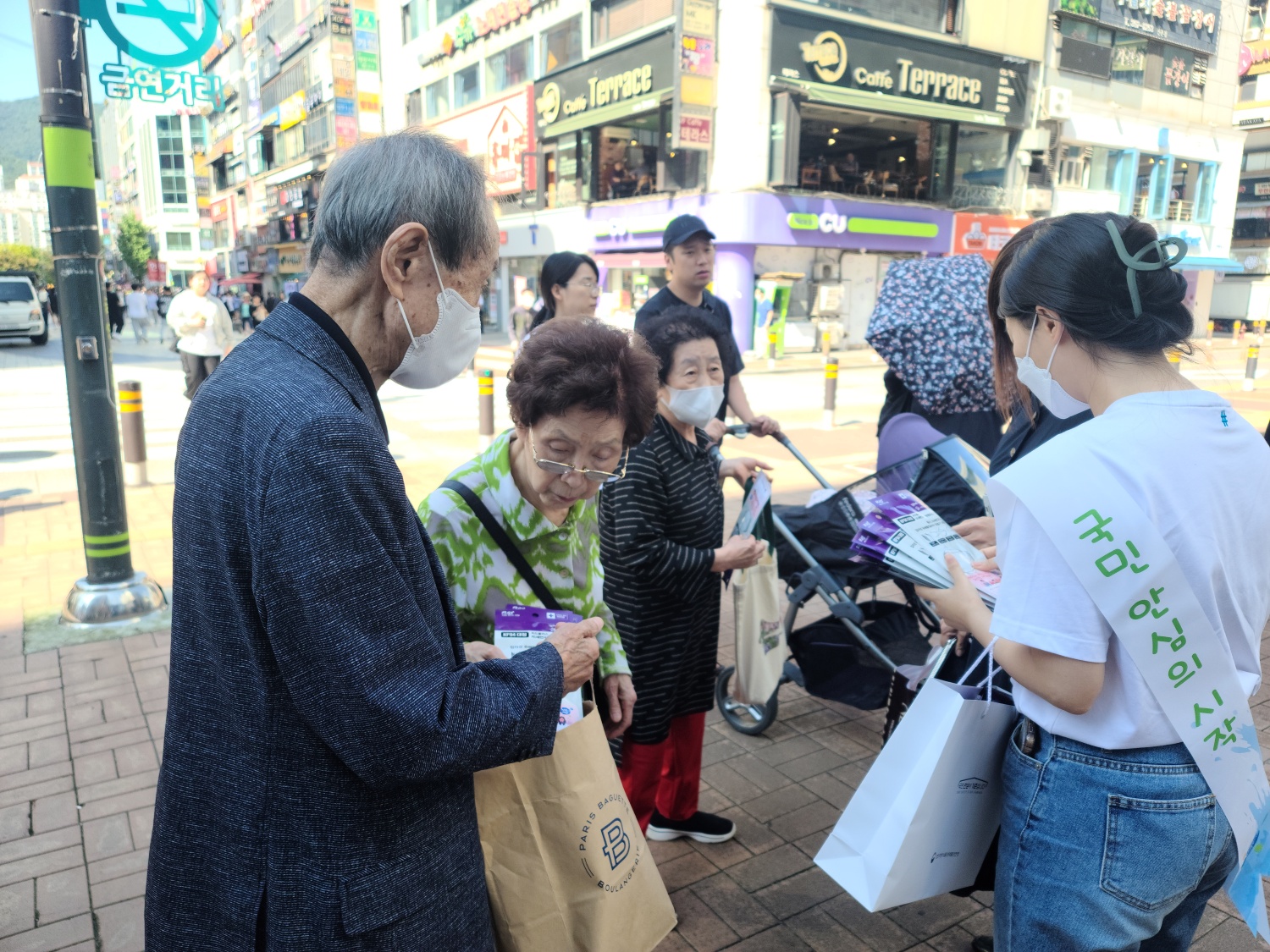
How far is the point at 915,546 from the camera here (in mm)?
1947

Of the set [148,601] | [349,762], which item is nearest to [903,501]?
[349,762]

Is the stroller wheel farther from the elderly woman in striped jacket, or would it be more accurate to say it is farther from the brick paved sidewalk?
the elderly woman in striped jacket

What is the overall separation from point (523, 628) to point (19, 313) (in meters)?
29.1

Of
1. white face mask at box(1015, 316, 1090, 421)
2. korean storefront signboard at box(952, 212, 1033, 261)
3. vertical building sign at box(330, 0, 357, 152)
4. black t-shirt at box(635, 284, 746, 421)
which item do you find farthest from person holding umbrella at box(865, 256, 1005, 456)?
vertical building sign at box(330, 0, 357, 152)

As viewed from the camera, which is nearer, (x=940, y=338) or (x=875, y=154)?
(x=940, y=338)

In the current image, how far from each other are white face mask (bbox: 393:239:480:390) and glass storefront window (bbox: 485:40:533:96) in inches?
1155

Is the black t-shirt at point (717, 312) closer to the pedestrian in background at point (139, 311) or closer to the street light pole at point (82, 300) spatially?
the street light pole at point (82, 300)

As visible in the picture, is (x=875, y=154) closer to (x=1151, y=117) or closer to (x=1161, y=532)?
(x=1151, y=117)

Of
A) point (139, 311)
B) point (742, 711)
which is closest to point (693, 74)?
point (139, 311)

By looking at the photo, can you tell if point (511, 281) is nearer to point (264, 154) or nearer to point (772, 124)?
point (772, 124)

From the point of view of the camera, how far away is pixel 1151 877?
1.44 meters

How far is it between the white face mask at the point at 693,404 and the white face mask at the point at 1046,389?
115cm

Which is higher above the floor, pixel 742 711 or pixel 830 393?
pixel 830 393

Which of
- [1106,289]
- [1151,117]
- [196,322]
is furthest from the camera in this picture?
[1151,117]
